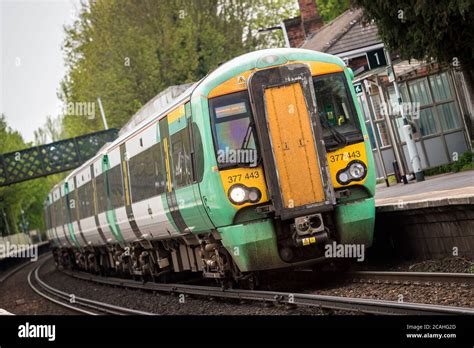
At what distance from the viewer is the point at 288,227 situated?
11.9 meters

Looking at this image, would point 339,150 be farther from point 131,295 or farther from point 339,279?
point 131,295

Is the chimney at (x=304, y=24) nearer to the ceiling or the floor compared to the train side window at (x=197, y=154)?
nearer to the ceiling

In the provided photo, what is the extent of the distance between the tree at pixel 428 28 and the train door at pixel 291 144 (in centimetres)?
492

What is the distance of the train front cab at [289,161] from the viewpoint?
11.6 m

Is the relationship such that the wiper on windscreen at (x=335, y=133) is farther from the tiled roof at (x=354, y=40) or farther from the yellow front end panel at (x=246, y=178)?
the tiled roof at (x=354, y=40)

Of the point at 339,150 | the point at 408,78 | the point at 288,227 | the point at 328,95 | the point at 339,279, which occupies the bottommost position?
the point at 339,279

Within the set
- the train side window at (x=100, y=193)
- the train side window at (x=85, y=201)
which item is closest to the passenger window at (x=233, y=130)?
the train side window at (x=100, y=193)

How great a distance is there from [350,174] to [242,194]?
4.94 feet

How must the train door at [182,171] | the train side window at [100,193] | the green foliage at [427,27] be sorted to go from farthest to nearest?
the train side window at [100,193] < the green foliage at [427,27] < the train door at [182,171]

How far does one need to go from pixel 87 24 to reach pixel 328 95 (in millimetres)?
40597

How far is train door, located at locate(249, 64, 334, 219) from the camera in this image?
11.5 metres

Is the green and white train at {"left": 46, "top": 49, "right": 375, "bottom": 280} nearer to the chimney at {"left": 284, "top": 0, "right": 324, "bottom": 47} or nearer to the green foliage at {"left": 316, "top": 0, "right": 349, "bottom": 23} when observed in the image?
the chimney at {"left": 284, "top": 0, "right": 324, "bottom": 47}

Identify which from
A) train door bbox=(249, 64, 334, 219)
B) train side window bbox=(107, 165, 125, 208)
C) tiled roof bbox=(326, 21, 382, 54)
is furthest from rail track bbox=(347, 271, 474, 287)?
tiled roof bbox=(326, 21, 382, 54)
